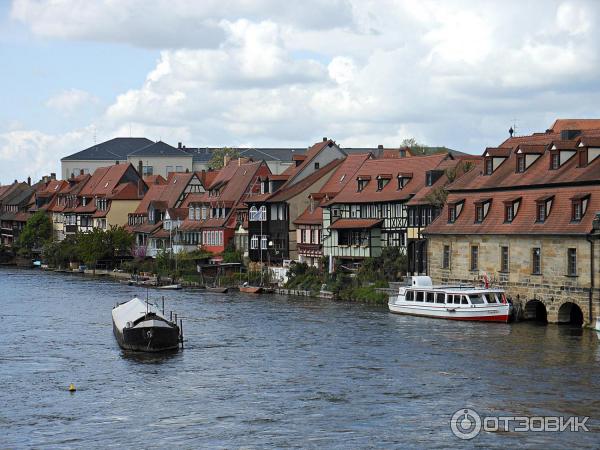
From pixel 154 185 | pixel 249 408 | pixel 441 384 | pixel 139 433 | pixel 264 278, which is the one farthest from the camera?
pixel 154 185

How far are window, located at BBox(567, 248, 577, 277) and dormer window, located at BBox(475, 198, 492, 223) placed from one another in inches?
370

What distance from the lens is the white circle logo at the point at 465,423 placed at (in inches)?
1460

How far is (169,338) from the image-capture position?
56219 millimetres

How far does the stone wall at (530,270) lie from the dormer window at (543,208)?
1.17 metres

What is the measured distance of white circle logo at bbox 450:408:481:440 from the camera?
37.1 metres

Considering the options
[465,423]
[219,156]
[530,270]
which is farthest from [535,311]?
[219,156]

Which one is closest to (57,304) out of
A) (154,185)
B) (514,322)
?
(514,322)

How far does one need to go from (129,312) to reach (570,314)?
23.1 meters

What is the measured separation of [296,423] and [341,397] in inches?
179

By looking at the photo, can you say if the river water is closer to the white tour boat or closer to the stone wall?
the white tour boat

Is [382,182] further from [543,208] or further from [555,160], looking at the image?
[543,208]

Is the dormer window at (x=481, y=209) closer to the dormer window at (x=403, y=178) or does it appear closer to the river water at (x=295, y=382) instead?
the river water at (x=295, y=382)

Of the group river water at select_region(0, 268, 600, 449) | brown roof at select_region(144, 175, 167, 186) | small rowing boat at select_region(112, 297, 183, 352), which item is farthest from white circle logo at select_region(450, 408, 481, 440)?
brown roof at select_region(144, 175, 167, 186)

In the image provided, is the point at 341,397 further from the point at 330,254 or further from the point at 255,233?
the point at 255,233
